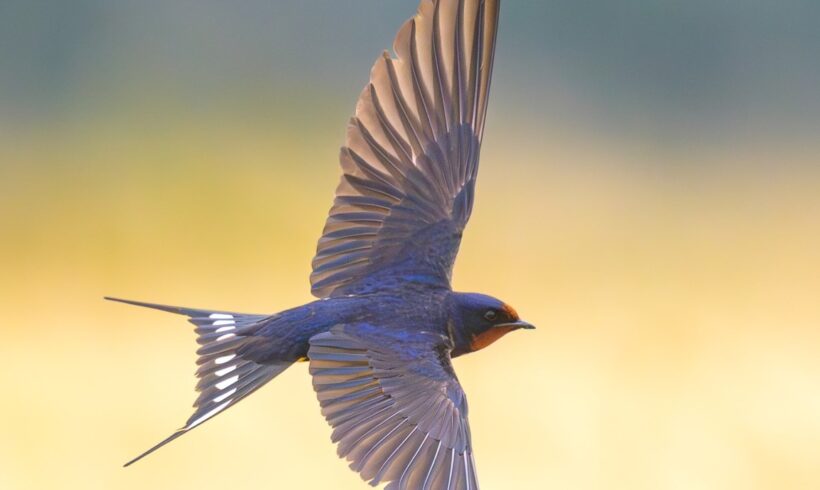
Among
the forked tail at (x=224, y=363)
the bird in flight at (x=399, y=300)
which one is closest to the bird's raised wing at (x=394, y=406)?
the bird in flight at (x=399, y=300)

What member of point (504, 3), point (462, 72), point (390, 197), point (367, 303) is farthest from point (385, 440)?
point (504, 3)

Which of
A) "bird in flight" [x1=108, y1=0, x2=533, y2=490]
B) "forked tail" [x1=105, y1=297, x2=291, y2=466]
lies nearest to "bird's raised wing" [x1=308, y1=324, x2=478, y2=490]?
"bird in flight" [x1=108, y1=0, x2=533, y2=490]

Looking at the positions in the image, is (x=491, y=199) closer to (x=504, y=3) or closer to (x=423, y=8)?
(x=504, y=3)

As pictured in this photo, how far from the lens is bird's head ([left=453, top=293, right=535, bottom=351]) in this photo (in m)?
1.98

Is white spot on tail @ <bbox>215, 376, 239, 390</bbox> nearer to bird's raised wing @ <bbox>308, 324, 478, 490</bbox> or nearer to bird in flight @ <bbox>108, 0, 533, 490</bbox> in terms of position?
bird in flight @ <bbox>108, 0, 533, 490</bbox>

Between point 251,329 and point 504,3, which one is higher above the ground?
point 504,3

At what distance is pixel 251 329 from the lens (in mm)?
1969

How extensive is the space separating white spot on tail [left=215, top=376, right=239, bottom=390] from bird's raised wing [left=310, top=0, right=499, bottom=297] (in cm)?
23

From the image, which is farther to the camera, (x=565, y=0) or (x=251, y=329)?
(x=565, y=0)

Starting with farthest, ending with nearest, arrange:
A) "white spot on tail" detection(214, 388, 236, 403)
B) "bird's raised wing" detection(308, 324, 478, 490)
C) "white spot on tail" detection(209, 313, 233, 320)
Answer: "white spot on tail" detection(209, 313, 233, 320), "white spot on tail" detection(214, 388, 236, 403), "bird's raised wing" detection(308, 324, 478, 490)

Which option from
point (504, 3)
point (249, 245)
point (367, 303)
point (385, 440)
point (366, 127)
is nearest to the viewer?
point (385, 440)

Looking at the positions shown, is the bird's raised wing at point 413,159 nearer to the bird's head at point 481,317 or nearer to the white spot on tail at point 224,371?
the bird's head at point 481,317

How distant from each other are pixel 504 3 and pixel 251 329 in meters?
2.86

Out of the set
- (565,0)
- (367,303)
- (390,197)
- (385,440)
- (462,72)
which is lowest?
(385,440)
